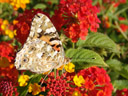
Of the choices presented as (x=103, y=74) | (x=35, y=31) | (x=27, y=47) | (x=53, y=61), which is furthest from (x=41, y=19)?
(x=103, y=74)

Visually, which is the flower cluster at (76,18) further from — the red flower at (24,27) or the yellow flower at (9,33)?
the yellow flower at (9,33)

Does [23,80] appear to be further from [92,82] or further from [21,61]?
[92,82]

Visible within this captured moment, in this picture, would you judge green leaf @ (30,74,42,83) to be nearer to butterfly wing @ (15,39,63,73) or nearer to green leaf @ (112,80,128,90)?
butterfly wing @ (15,39,63,73)

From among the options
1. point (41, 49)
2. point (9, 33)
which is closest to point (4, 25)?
point (9, 33)

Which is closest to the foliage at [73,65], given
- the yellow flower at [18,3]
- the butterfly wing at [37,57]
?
the butterfly wing at [37,57]

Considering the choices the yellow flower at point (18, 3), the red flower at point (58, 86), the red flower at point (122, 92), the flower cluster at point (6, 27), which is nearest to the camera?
the red flower at point (58, 86)

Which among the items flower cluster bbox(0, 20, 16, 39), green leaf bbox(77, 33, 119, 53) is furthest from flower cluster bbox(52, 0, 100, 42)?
flower cluster bbox(0, 20, 16, 39)
